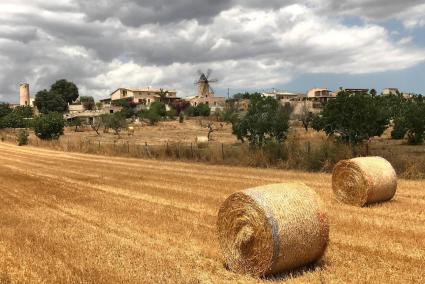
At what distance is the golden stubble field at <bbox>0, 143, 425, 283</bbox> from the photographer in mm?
8523

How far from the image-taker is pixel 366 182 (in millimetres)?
14539

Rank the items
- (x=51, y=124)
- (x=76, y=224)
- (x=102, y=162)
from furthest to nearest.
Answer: (x=51, y=124) < (x=102, y=162) < (x=76, y=224)

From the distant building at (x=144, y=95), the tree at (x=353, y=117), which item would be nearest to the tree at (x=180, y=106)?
the distant building at (x=144, y=95)

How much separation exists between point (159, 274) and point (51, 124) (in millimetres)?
49869

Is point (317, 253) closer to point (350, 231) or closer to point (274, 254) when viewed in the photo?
point (274, 254)

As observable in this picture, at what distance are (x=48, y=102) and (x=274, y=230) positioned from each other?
140460mm

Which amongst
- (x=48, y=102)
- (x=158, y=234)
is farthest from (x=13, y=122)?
(x=158, y=234)

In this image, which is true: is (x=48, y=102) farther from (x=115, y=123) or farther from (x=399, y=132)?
(x=399, y=132)

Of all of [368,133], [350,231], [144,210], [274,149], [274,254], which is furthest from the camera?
[368,133]

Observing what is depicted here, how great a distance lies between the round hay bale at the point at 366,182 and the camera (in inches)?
574

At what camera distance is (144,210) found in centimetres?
1446

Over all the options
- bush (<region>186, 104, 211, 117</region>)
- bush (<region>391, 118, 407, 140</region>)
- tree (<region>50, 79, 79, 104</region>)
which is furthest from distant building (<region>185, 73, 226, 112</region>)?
bush (<region>391, 118, 407, 140</region>)

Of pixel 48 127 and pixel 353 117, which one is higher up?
pixel 353 117

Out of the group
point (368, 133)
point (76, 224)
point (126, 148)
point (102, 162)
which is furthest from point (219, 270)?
point (368, 133)
